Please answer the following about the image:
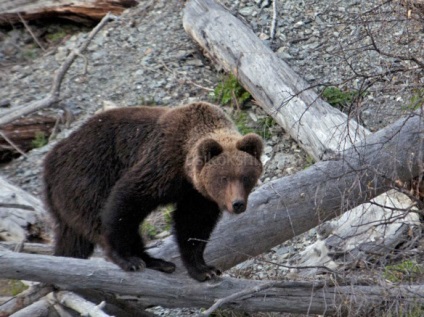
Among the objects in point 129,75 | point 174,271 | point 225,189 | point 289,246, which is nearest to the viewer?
point 225,189

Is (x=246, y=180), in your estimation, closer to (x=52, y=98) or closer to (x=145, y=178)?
(x=145, y=178)

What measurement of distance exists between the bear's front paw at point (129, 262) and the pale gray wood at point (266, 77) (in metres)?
2.18

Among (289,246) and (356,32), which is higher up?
(356,32)

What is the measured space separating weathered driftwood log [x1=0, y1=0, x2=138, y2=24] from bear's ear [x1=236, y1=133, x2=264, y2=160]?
5.45m

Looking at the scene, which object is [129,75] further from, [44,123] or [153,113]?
[153,113]

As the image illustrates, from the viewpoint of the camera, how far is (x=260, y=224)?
6.65 m

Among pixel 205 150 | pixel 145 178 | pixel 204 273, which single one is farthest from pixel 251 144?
pixel 204 273

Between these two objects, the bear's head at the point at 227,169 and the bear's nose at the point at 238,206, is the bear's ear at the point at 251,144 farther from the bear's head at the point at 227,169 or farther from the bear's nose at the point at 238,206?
the bear's nose at the point at 238,206

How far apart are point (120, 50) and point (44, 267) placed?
5.43 meters

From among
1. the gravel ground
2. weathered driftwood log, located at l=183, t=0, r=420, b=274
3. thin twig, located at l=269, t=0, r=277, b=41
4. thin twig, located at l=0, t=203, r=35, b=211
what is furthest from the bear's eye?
thin twig, located at l=269, t=0, r=277, b=41

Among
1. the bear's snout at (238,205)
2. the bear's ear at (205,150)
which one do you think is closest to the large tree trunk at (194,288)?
the bear's snout at (238,205)

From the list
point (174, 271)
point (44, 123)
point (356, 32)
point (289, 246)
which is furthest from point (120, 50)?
point (174, 271)

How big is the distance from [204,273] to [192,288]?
0.17 metres

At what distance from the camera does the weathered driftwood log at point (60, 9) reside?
1100 cm
